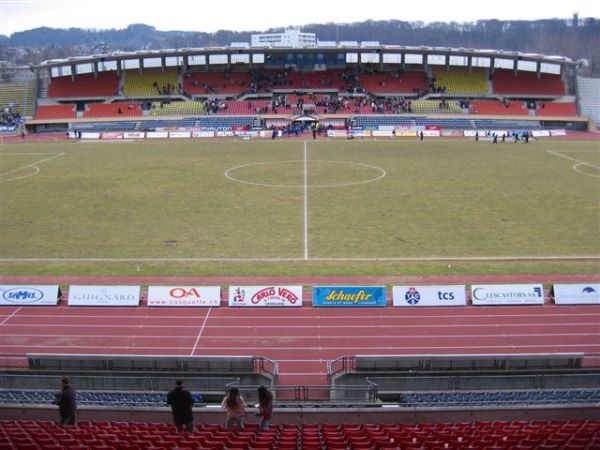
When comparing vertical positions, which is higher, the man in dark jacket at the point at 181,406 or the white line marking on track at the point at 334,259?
the man in dark jacket at the point at 181,406

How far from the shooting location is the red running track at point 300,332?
18.5 meters

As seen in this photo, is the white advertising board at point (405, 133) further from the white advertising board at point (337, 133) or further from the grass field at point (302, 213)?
the grass field at point (302, 213)

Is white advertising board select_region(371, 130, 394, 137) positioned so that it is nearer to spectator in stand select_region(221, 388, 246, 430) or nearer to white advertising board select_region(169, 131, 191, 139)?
white advertising board select_region(169, 131, 191, 139)

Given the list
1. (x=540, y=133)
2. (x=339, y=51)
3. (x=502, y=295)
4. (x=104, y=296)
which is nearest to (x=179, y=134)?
(x=339, y=51)

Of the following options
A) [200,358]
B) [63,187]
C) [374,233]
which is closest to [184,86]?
[63,187]

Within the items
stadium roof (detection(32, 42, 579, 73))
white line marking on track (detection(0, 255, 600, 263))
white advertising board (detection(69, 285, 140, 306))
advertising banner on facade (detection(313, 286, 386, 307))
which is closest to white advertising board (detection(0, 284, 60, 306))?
white advertising board (detection(69, 285, 140, 306))

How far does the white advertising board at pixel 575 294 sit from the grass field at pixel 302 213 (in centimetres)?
300

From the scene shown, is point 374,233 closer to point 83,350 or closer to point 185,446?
point 83,350

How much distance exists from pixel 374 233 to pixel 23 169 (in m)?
32.4

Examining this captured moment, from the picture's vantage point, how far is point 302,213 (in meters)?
33.8

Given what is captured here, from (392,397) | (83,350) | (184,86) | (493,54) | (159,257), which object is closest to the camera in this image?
(392,397)

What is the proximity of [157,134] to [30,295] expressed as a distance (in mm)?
50961

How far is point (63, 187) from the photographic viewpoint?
4191 cm

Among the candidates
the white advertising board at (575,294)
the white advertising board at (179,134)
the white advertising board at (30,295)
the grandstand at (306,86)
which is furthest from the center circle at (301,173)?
the grandstand at (306,86)
